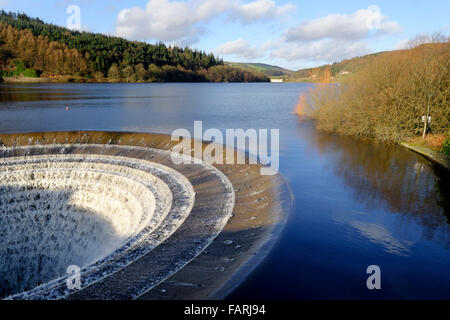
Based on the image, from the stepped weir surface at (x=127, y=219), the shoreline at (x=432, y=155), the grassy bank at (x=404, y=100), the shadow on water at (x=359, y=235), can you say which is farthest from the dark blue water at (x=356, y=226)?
the grassy bank at (x=404, y=100)

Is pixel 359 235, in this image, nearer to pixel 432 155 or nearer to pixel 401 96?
pixel 432 155

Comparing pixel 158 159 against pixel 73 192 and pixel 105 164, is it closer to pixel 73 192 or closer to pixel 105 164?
pixel 105 164

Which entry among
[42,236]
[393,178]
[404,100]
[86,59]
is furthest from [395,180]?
[86,59]

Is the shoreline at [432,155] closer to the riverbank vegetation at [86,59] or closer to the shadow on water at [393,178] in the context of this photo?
the shadow on water at [393,178]

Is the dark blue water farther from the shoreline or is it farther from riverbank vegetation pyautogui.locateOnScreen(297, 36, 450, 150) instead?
riverbank vegetation pyautogui.locateOnScreen(297, 36, 450, 150)

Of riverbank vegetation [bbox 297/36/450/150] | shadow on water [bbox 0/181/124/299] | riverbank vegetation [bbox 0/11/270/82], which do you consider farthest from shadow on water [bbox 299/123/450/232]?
riverbank vegetation [bbox 0/11/270/82]
